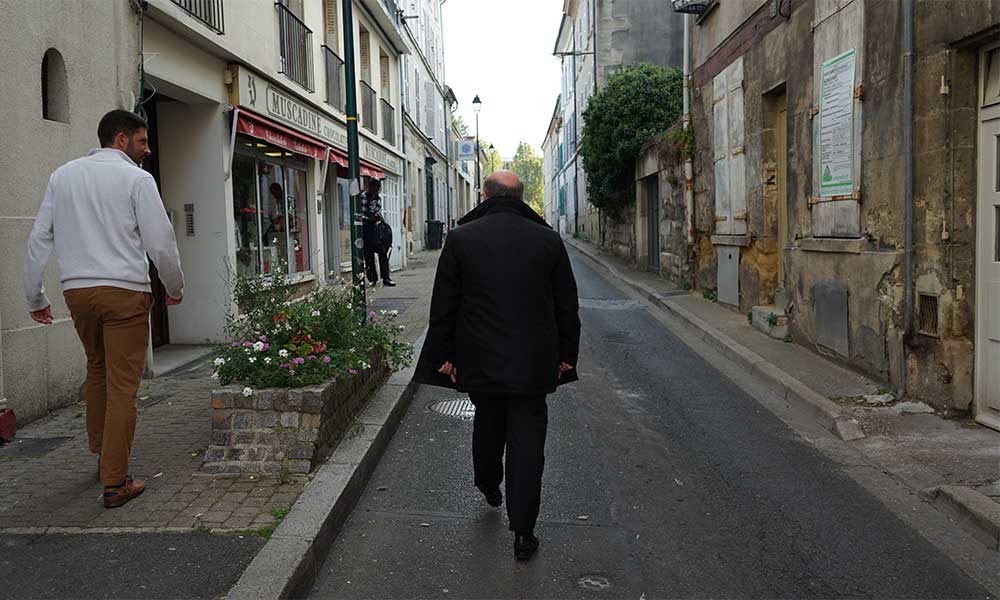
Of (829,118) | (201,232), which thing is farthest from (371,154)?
(829,118)

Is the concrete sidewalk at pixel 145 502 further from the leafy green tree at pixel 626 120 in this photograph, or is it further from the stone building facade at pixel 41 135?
the leafy green tree at pixel 626 120

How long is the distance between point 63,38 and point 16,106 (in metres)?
0.83

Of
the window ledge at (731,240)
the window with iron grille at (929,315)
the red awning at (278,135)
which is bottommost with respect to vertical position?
the window with iron grille at (929,315)

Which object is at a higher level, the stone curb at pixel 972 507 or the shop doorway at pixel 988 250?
the shop doorway at pixel 988 250

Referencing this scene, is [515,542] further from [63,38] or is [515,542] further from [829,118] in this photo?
[829,118]

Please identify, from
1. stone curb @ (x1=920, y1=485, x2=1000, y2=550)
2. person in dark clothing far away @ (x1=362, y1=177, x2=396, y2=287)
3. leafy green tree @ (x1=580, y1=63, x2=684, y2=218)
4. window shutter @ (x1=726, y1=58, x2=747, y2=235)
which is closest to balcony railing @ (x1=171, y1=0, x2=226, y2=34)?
person in dark clothing far away @ (x1=362, y1=177, x2=396, y2=287)

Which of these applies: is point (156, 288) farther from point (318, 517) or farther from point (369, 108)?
point (369, 108)

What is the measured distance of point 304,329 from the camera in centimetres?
507

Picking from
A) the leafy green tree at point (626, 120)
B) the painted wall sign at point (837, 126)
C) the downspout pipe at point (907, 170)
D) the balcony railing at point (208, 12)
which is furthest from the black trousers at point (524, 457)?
the leafy green tree at point (626, 120)

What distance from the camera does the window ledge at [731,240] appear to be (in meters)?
11.2

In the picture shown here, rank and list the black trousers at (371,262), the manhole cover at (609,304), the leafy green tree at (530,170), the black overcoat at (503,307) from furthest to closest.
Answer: the leafy green tree at (530,170), the black trousers at (371,262), the manhole cover at (609,304), the black overcoat at (503,307)

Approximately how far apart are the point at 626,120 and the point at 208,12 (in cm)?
1320

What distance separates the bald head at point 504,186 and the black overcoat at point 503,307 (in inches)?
1.5

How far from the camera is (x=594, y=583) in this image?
3551 mm
